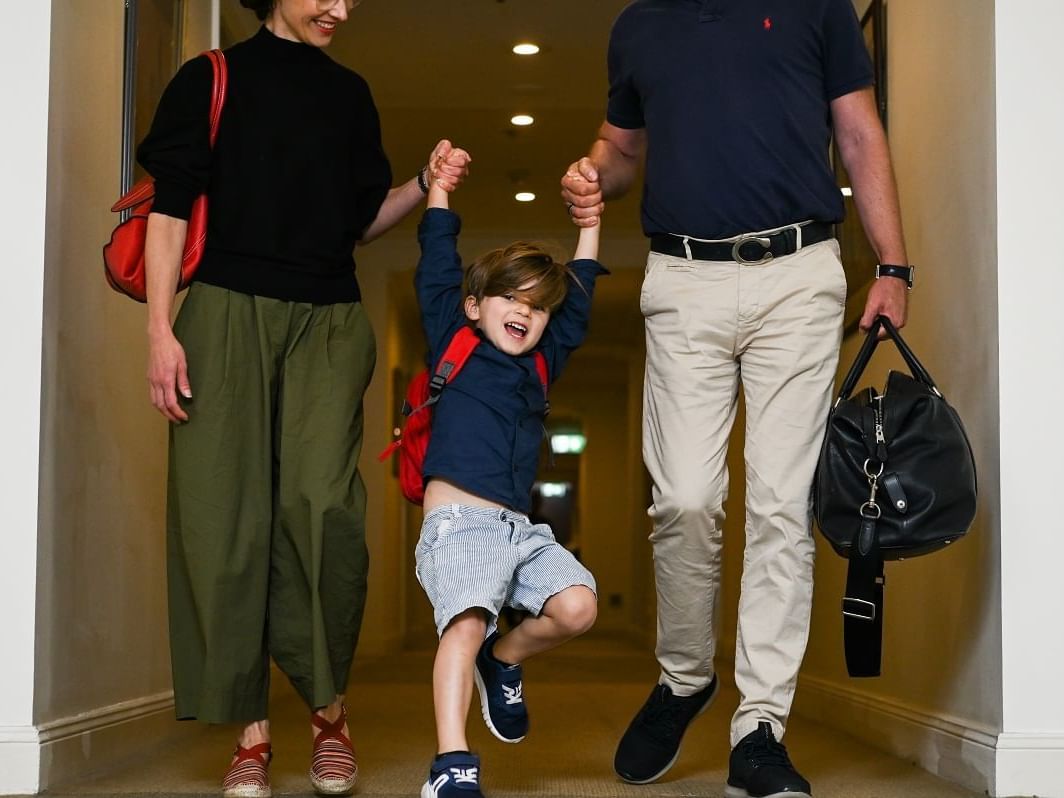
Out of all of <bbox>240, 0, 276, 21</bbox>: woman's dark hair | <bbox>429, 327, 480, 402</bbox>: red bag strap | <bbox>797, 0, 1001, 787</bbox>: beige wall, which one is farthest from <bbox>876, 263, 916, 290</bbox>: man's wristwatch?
<bbox>240, 0, 276, 21</bbox>: woman's dark hair

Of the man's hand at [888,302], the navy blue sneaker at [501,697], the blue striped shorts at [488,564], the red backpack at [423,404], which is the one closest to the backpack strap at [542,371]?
the red backpack at [423,404]

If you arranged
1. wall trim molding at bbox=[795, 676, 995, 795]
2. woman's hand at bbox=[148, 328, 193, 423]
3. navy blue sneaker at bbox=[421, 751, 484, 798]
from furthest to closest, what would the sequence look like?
wall trim molding at bbox=[795, 676, 995, 795] < woman's hand at bbox=[148, 328, 193, 423] < navy blue sneaker at bbox=[421, 751, 484, 798]

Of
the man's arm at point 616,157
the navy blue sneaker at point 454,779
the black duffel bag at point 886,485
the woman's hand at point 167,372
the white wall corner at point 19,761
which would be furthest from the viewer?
the man's arm at point 616,157

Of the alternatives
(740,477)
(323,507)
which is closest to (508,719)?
(323,507)

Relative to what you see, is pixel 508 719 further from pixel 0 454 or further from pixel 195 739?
pixel 195 739

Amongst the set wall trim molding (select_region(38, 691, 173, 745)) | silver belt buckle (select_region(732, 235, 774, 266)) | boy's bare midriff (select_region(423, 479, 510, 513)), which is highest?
silver belt buckle (select_region(732, 235, 774, 266))

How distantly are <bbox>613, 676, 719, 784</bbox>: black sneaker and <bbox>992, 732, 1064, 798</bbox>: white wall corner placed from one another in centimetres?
53

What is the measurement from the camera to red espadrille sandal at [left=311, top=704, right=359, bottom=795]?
7.75 ft

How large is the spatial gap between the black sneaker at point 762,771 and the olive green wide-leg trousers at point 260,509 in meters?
0.70

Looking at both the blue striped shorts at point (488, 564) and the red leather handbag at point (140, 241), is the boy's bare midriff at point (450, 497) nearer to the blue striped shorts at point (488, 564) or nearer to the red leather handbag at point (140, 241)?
the blue striped shorts at point (488, 564)

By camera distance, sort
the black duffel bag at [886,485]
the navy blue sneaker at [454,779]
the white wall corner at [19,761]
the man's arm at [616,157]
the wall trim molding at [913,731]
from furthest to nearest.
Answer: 1. the man's arm at [616,157]
2. the wall trim molding at [913,731]
3. the white wall corner at [19,761]
4. the black duffel bag at [886,485]
5. the navy blue sneaker at [454,779]

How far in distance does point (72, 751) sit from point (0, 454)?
1.97 ft

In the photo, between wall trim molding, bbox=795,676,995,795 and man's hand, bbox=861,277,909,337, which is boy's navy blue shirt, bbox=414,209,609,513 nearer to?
man's hand, bbox=861,277,909,337

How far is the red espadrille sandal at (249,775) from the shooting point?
2322 millimetres
